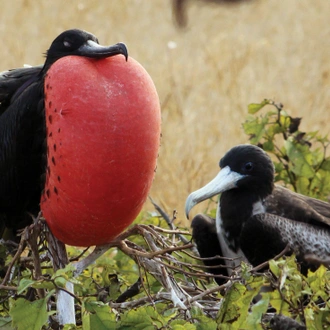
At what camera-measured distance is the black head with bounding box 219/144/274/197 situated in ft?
12.8

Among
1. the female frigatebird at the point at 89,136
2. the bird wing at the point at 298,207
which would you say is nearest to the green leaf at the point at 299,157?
the bird wing at the point at 298,207

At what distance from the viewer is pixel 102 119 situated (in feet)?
7.66

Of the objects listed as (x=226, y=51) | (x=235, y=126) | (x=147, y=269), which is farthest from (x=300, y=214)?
(x=226, y=51)

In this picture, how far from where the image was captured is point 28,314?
2.27 m

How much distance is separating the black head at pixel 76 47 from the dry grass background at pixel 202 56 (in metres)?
2.59

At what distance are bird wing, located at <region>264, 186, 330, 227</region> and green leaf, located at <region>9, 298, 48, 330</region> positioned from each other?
1767mm

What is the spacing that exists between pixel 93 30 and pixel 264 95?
177cm

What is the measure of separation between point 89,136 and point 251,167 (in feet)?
5.38

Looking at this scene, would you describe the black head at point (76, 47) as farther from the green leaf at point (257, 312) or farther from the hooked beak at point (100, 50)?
the green leaf at point (257, 312)

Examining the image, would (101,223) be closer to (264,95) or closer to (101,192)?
(101,192)

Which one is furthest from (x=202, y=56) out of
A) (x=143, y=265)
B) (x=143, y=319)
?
(x=143, y=319)

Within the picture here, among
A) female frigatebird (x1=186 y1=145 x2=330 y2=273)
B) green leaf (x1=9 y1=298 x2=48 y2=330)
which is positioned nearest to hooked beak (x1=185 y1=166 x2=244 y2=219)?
female frigatebird (x1=186 y1=145 x2=330 y2=273)

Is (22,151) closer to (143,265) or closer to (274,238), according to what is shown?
(143,265)

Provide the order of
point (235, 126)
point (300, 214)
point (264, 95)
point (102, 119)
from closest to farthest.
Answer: point (102, 119), point (300, 214), point (235, 126), point (264, 95)
